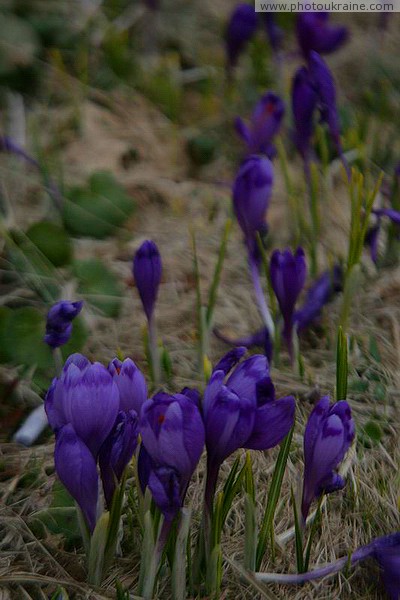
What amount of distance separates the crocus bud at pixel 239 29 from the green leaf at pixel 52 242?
Answer: 1.13m

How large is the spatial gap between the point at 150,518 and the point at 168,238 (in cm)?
149

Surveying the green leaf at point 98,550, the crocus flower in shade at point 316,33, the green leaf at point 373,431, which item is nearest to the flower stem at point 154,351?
the green leaf at point 373,431

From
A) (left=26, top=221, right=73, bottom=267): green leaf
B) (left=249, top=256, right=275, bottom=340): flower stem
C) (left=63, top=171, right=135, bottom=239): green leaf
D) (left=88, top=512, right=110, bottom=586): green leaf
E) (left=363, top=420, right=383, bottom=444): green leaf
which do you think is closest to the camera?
(left=88, top=512, right=110, bottom=586): green leaf

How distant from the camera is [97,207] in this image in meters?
2.74

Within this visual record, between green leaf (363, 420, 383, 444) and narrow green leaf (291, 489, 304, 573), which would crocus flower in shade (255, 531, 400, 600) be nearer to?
narrow green leaf (291, 489, 304, 573)

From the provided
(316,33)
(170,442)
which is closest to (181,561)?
(170,442)

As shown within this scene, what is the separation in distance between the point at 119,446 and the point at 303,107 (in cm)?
129

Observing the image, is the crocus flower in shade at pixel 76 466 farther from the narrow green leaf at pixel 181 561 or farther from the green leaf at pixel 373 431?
the green leaf at pixel 373 431

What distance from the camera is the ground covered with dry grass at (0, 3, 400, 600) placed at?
1589 mm

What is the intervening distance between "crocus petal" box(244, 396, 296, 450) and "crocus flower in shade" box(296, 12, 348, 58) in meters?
1.48

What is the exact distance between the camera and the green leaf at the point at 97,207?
2.71 meters

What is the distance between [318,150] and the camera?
2.93 meters

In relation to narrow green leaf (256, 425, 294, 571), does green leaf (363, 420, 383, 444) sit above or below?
below

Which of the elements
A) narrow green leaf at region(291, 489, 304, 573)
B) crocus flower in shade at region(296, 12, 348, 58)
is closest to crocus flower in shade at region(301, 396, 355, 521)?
narrow green leaf at region(291, 489, 304, 573)
